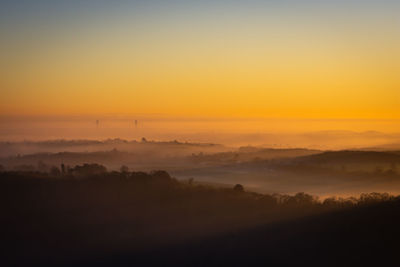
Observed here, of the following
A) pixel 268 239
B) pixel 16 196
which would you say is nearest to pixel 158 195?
pixel 16 196

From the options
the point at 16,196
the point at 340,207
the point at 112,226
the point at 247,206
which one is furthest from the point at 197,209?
the point at 16,196

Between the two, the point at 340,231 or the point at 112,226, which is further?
the point at 112,226

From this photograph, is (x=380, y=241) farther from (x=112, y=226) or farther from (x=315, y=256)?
(x=112, y=226)

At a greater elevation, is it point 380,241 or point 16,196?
point 16,196

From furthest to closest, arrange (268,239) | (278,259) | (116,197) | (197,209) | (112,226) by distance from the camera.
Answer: (116,197), (197,209), (112,226), (268,239), (278,259)

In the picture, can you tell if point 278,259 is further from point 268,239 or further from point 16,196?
point 16,196

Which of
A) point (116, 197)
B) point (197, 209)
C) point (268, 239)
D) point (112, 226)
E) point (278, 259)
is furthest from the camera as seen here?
point (116, 197)
